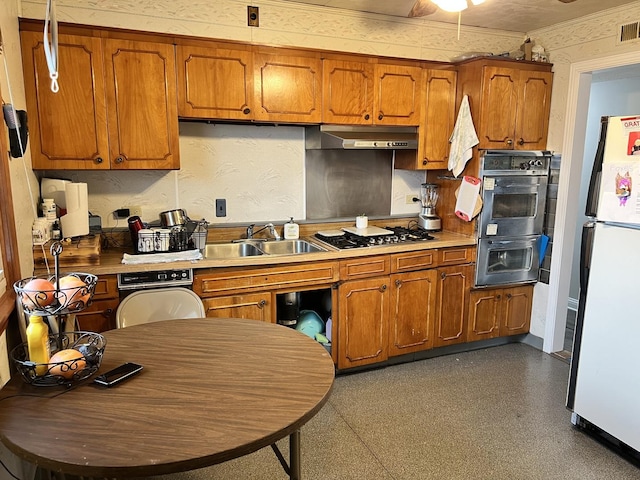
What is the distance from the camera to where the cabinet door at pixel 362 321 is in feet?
9.91

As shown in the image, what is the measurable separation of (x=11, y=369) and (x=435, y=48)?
345 centimetres

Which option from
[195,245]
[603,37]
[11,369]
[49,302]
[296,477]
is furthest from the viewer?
[603,37]

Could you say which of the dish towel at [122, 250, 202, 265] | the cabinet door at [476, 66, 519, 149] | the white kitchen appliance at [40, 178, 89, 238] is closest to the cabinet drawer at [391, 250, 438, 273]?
the cabinet door at [476, 66, 519, 149]

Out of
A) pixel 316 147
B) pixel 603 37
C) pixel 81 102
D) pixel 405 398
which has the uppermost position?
pixel 603 37

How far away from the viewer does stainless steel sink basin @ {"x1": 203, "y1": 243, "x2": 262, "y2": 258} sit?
3.12 meters

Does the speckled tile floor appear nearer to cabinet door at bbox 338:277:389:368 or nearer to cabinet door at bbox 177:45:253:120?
cabinet door at bbox 338:277:389:368

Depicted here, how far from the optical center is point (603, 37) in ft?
10.3

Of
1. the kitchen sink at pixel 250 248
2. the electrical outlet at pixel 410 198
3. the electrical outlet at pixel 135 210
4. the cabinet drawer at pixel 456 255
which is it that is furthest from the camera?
the electrical outlet at pixel 410 198

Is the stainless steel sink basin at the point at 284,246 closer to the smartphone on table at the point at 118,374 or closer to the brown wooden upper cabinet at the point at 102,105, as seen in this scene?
the brown wooden upper cabinet at the point at 102,105

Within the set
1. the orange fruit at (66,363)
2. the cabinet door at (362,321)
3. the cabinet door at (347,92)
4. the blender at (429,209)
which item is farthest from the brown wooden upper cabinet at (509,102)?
the orange fruit at (66,363)

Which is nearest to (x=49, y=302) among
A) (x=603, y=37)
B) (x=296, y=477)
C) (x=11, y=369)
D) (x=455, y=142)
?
(x=11, y=369)

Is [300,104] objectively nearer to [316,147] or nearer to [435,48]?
[316,147]

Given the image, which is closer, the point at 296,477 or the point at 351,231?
the point at 296,477

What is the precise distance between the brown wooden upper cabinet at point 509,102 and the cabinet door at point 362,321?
53.3 inches
